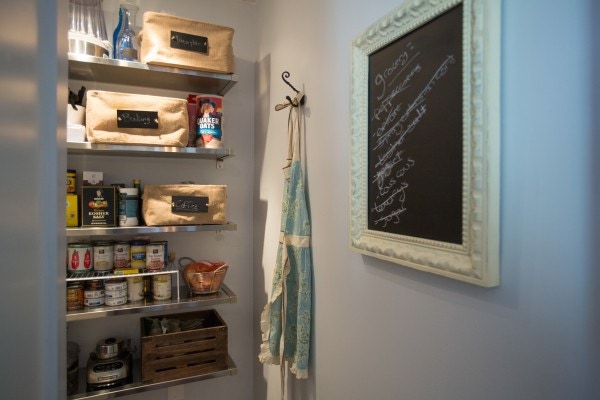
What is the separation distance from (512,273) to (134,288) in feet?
4.67

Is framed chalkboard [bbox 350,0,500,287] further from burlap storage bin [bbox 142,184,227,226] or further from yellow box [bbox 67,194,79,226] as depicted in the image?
yellow box [bbox 67,194,79,226]

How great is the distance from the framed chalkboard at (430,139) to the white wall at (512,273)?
0.03m

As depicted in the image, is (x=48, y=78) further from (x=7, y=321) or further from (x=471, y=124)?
(x=471, y=124)

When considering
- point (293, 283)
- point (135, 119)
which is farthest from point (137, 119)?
point (293, 283)

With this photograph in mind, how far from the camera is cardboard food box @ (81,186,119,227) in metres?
1.34

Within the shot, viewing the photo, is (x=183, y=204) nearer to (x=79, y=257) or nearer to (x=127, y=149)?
(x=127, y=149)

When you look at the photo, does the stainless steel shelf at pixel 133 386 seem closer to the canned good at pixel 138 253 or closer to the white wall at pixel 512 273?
the canned good at pixel 138 253

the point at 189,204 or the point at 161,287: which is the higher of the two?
the point at 189,204

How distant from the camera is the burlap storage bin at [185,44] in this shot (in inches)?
53.5

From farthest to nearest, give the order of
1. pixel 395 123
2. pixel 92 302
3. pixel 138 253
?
pixel 138 253 < pixel 92 302 < pixel 395 123

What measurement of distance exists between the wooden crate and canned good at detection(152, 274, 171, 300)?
16 centimetres

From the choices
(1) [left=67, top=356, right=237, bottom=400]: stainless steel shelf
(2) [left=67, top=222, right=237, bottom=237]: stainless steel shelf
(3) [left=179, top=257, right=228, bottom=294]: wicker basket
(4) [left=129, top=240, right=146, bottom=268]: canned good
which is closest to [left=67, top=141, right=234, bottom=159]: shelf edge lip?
(2) [left=67, top=222, right=237, bottom=237]: stainless steel shelf

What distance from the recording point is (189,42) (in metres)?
1.41

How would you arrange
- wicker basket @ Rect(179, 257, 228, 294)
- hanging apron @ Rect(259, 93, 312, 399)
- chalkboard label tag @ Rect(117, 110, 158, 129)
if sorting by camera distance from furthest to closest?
wicker basket @ Rect(179, 257, 228, 294), chalkboard label tag @ Rect(117, 110, 158, 129), hanging apron @ Rect(259, 93, 312, 399)
